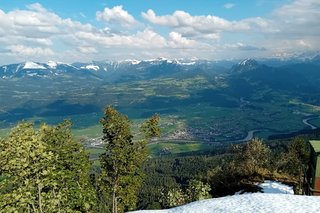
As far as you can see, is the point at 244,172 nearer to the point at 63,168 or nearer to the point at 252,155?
the point at 252,155

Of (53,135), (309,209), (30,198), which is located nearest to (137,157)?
(53,135)

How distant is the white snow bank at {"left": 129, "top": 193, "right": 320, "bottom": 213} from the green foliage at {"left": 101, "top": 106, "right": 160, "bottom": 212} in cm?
2352

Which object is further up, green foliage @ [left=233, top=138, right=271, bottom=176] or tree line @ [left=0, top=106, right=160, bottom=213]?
tree line @ [left=0, top=106, right=160, bottom=213]

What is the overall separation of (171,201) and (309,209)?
57.5m

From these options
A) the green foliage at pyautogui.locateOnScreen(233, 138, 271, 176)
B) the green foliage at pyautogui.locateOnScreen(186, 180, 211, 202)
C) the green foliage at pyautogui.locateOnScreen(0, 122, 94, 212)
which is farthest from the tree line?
the green foliage at pyautogui.locateOnScreen(233, 138, 271, 176)

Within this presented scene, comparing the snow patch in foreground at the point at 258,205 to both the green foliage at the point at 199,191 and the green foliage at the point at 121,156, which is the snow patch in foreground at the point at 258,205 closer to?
the green foliage at the point at 121,156

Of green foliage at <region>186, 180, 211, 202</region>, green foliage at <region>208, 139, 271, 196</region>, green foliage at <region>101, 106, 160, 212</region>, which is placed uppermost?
green foliage at <region>101, 106, 160, 212</region>

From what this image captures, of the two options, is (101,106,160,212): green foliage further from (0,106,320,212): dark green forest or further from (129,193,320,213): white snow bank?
(129,193,320,213): white snow bank

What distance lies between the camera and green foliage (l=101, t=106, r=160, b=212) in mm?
56844

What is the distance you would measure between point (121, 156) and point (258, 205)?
2954 centimetres

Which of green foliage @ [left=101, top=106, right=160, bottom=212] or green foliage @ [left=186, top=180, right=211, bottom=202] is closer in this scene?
green foliage @ [left=101, top=106, right=160, bottom=212]

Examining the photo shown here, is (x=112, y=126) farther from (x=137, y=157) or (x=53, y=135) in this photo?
(x=53, y=135)

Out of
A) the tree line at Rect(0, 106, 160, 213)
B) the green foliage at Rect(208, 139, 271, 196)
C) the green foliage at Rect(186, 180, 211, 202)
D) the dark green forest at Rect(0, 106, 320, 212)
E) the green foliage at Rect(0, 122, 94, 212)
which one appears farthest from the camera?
the green foliage at Rect(186, 180, 211, 202)

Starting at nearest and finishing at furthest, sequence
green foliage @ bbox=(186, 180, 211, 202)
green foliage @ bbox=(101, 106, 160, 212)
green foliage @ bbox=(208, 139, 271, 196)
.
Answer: green foliage @ bbox=(101, 106, 160, 212) → green foliage @ bbox=(208, 139, 271, 196) → green foliage @ bbox=(186, 180, 211, 202)
